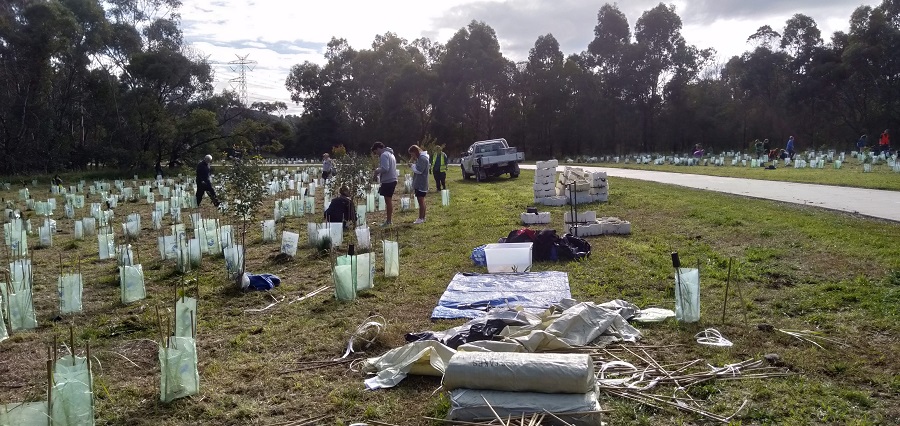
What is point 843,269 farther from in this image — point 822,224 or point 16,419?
point 16,419

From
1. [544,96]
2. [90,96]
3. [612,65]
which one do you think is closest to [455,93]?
[544,96]

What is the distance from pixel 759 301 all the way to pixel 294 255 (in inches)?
232

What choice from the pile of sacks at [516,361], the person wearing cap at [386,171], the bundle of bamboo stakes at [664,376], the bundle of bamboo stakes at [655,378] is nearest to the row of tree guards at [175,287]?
the person wearing cap at [386,171]

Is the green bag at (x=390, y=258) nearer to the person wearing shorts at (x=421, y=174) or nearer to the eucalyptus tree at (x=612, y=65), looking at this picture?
the person wearing shorts at (x=421, y=174)

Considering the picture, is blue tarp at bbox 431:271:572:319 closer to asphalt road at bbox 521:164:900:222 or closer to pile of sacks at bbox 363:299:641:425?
pile of sacks at bbox 363:299:641:425

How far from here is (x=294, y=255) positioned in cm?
895

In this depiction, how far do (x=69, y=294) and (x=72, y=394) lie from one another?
3.14 meters

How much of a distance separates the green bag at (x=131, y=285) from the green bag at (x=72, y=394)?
11.2 ft

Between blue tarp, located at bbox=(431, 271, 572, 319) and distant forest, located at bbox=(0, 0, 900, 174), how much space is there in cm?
2610

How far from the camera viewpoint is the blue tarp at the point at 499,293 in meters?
5.77

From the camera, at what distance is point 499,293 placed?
6.41 meters

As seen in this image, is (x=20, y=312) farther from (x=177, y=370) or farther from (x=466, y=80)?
(x=466, y=80)

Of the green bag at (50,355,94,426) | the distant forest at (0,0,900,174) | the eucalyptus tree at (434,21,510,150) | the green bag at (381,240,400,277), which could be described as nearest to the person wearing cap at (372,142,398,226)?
the green bag at (381,240,400,277)

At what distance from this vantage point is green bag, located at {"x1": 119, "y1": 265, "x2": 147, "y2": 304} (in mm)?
6504
